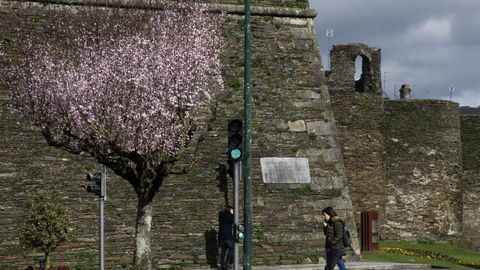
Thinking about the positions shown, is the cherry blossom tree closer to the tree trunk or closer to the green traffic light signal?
the tree trunk

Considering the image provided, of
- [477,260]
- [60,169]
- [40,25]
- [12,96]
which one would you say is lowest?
[477,260]

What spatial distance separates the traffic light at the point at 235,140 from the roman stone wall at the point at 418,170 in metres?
19.2

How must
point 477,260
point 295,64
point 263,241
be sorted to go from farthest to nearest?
point 477,260
point 295,64
point 263,241

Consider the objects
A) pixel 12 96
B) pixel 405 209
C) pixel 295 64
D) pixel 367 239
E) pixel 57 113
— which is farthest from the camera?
pixel 405 209

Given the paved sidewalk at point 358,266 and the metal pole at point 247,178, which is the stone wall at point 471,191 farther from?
the metal pole at point 247,178

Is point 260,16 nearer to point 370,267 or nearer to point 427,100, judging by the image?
point 370,267

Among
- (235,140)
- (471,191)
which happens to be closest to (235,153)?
(235,140)

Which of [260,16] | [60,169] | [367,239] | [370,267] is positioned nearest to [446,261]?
[367,239]

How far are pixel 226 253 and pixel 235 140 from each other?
15.9 feet

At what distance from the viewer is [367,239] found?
25.7 meters

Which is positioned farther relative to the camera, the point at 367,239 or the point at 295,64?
the point at 367,239

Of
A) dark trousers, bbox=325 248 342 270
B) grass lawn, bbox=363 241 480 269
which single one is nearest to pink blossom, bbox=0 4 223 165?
dark trousers, bbox=325 248 342 270

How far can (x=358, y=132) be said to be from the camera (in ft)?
109

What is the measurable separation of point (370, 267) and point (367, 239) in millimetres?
4637
